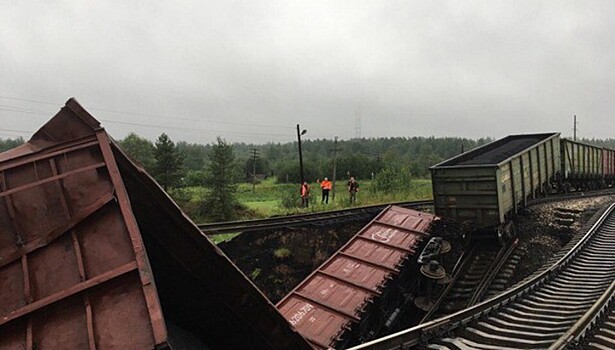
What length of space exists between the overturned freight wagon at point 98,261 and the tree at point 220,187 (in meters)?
20.7

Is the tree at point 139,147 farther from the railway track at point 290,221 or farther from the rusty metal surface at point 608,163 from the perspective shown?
the rusty metal surface at point 608,163

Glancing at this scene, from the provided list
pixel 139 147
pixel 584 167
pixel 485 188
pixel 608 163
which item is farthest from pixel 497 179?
pixel 139 147

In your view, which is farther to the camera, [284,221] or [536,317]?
[284,221]

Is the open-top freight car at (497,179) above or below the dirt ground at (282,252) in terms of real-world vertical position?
above

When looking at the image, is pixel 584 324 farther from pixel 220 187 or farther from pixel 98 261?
pixel 220 187

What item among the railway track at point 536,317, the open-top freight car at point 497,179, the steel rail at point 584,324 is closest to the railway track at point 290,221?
the open-top freight car at point 497,179

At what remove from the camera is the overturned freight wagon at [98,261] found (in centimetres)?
213

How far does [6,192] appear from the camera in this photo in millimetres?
2453

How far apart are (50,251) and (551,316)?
755 centimetres

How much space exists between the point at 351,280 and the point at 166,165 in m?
27.0

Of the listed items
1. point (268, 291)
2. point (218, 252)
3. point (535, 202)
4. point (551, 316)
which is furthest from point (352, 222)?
point (218, 252)

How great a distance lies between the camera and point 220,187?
24.5 meters

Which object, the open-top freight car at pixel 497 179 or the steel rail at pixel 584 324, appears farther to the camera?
the open-top freight car at pixel 497 179

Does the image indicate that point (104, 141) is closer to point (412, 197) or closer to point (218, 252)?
point (218, 252)
